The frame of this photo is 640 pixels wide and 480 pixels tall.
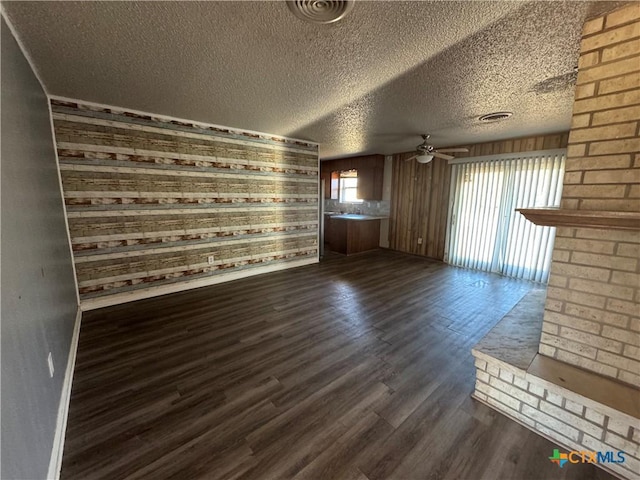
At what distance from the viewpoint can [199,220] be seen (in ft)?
12.5

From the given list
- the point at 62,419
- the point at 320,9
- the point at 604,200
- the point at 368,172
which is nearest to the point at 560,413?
the point at 604,200

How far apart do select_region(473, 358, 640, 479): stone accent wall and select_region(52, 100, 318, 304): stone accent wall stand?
363 cm

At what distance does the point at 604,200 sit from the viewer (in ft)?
4.69

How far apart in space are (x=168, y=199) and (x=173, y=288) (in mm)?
1273

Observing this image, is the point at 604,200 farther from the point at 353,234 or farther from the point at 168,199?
the point at 353,234

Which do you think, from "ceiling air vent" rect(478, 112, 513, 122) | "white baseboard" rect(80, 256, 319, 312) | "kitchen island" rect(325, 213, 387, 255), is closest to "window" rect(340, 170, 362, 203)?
"kitchen island" rect(325, 213, 387, 255)

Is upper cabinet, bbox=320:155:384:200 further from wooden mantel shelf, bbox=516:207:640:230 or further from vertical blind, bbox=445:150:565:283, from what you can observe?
wooden mantel shelf, bbox=516:207:640:230

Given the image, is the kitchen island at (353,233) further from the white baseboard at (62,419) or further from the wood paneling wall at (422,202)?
the white baseboard at (62,419)

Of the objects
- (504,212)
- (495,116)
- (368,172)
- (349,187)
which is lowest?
(504,212)

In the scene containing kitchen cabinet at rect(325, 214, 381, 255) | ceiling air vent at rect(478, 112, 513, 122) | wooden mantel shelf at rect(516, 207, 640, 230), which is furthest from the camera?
kitchen cabinet at rect(325, 214, 381, 255)

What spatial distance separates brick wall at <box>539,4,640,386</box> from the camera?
135 cm

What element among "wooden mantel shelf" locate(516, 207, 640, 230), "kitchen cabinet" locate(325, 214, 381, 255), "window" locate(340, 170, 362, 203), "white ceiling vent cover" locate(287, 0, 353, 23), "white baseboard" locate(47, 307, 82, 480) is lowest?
"white baseboard" locate(47, 307, 82, 480)

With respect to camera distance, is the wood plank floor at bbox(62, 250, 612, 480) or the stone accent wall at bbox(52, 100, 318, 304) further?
the stone accent wall at bbox(52, 100, 318, 304)

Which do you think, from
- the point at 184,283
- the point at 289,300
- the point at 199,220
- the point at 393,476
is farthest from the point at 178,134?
the point at 393,476
